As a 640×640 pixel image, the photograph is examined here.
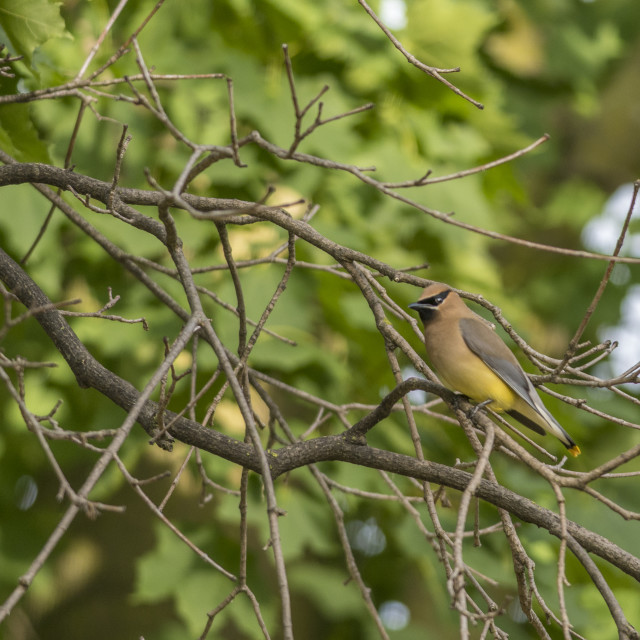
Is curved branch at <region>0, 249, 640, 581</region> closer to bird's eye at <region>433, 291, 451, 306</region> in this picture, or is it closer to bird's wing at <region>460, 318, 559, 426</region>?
bird's wing at <region>460, 318, 559, 426</region>

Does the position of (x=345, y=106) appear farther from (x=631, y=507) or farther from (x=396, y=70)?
(x=631, y=507)

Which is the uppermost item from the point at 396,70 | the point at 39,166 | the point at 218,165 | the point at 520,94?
the point at 520,94

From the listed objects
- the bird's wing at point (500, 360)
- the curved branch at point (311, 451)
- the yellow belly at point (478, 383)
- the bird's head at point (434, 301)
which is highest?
the bird's head at point (434, 301)

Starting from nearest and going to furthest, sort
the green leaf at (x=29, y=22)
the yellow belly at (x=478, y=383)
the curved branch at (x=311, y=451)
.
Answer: the curved branch at (x=311, y=451) → the green leaf at (x=29, y=22) → the yellow belly at (x=478, y=383)

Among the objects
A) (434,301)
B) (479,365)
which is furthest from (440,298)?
(479,365)

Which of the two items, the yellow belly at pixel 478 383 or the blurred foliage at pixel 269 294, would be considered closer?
the yellow belly at pixel 478 383

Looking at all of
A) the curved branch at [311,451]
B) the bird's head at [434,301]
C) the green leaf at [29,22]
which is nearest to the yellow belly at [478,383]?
the bird's head at [434,301]

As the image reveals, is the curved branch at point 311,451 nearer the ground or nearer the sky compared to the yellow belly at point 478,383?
nearer the ground

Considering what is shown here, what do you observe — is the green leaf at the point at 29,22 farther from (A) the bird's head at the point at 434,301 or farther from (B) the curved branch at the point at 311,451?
(A) the bird's head at the point at 434,301

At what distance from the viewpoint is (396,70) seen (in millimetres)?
5633

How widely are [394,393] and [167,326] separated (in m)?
2.51

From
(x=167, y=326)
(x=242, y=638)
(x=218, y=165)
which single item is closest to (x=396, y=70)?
(x=218, y=165)

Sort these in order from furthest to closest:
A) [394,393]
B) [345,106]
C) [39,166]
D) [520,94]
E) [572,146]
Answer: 1. [572,146]
2. [520,94]
3. [345,106]
4. [39,166]
5. [394,393]

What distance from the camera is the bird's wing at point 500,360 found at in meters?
3.53
